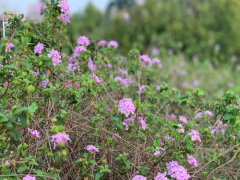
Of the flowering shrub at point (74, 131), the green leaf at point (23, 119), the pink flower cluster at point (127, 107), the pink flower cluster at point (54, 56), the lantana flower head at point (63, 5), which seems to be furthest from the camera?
the lantana flower head at point (63, 5)

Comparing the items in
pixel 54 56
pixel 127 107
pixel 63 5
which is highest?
pixel 63 5

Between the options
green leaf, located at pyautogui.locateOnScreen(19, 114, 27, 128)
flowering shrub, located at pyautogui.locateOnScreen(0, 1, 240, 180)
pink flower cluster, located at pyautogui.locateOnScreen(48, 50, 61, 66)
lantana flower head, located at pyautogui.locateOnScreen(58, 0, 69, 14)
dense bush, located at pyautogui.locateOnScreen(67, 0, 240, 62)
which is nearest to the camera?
green leaf, located at pyautogui.locateOnScreen(19, 114, 27, 128)

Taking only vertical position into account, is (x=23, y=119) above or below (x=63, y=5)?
below

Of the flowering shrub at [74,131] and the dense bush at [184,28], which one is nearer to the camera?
the flowering shrub at [74,131]

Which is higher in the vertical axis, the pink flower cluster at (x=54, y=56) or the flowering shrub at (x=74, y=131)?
the pink flower cluster at (x=54, y=56)

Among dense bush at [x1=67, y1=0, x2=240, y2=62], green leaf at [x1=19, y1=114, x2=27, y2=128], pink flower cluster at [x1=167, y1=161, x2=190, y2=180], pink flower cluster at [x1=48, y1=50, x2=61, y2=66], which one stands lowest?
green leaf at [x1=19, y1=114, x2=27, y2=128]

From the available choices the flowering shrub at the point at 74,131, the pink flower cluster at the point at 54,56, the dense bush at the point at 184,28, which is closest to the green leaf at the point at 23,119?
the flowering shrub at the point at 74,131

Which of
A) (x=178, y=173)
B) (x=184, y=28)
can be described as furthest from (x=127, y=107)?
(x=184, y=28)

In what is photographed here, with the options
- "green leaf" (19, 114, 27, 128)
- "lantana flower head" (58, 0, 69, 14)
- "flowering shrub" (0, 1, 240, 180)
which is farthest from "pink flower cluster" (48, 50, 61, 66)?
"green leaf" (19, 114, 27, 128)

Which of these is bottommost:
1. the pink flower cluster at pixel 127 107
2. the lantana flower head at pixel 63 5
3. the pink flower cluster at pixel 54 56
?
the pink flower cluster at pixel 127 107

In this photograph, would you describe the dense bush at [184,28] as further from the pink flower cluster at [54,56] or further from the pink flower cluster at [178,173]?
the pink flower cluster at [178,173]

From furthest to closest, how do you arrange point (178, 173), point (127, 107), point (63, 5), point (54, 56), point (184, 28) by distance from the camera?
1. point (184, 28)
2. point (63, 5)
3. point (54, 56)
4. point (127, 107)
5. point (178, 173)

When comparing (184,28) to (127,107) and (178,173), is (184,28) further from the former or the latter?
(178,173)

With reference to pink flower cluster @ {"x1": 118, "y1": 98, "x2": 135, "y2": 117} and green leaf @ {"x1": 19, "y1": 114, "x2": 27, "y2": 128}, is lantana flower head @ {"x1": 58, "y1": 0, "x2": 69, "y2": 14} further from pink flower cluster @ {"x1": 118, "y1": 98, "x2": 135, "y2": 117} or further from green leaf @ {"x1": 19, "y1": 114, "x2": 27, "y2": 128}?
green leaf @ {"x1": 19, "y1": 114, "x2": 27, "y2": 128}
